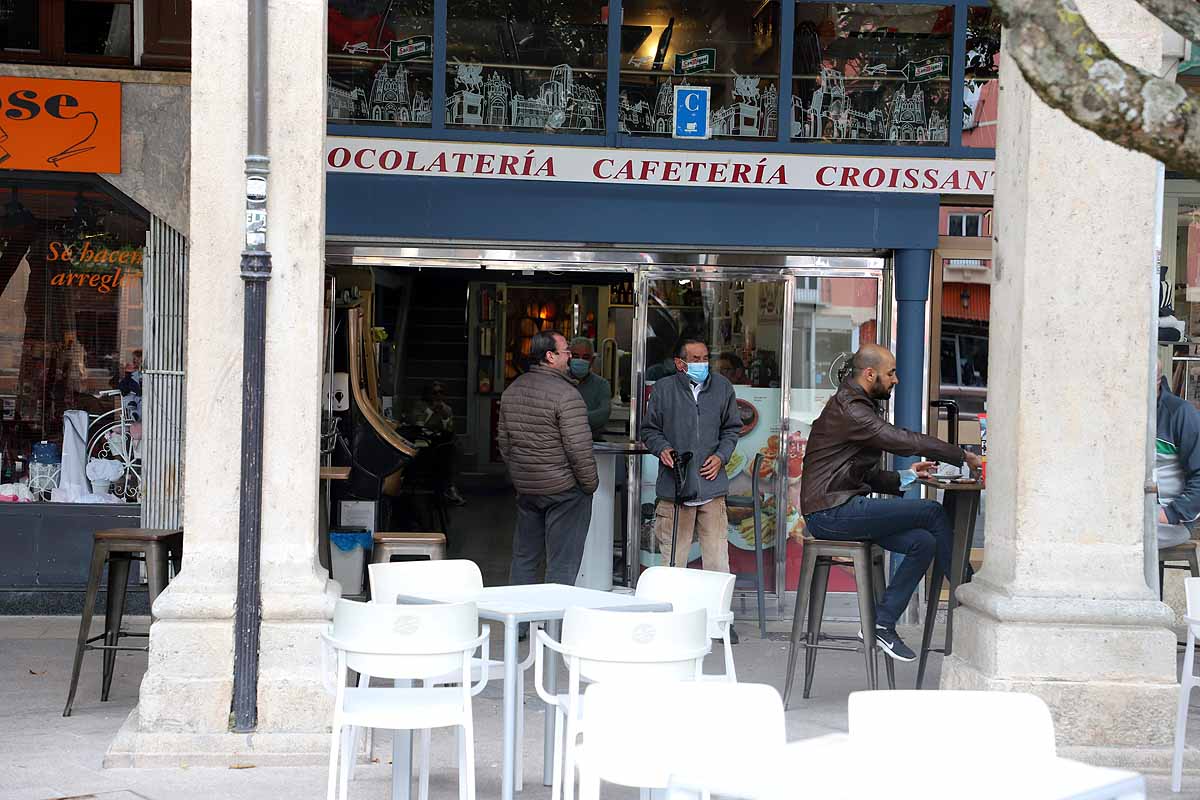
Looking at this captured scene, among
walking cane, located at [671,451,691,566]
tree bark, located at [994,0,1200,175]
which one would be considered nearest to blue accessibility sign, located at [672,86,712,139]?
walking cane, located at [671,451,691,566]

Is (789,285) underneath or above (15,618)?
above

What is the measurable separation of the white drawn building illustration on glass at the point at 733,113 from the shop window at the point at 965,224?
139cm

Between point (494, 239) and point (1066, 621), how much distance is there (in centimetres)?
463

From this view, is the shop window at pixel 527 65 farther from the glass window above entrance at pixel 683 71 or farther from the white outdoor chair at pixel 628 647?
the white outdoor chair at pixel 628 647

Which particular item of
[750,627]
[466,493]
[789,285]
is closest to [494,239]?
[789,285]

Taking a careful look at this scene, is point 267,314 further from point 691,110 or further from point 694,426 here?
point 691,110

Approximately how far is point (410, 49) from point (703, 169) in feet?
6.84

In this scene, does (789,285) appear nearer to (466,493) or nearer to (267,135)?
(267,135)

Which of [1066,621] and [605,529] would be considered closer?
[1066,621]

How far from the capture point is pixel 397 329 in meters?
17.0

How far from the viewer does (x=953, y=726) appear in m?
3.34

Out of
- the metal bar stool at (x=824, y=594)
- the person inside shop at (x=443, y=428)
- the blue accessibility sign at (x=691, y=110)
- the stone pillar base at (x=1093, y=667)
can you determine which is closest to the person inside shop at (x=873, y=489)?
the metal bar stool at (x=824, y=594)

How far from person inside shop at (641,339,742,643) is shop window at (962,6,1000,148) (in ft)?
7.91

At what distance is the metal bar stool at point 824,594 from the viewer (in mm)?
6668
